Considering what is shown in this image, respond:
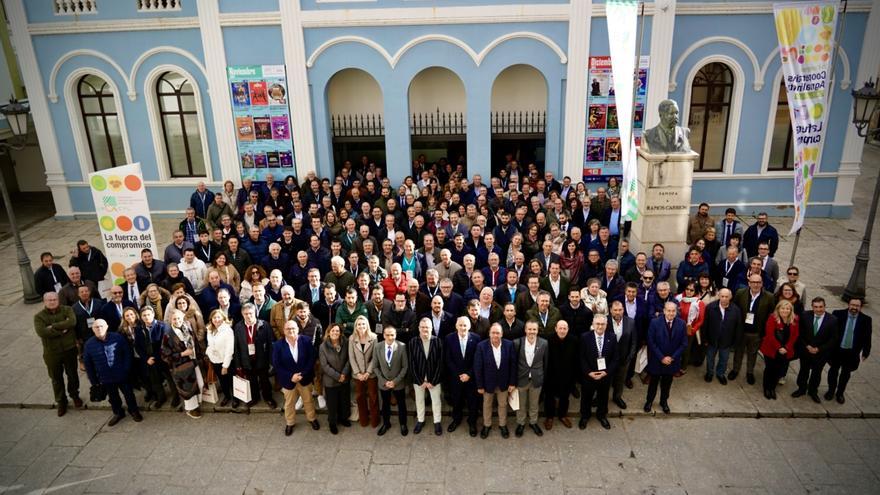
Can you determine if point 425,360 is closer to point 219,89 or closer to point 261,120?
point 261,120

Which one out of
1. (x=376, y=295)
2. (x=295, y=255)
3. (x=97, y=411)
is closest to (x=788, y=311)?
(x=376, y=295)

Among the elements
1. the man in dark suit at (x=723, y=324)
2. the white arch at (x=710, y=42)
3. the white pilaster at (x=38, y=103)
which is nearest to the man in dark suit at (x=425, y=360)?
the man in dark suit at (x=723, y=324)

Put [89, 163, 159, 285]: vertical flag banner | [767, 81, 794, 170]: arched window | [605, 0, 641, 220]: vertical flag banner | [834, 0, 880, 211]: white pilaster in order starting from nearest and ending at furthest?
[605, 0, 641, 220]: vertical flag banner < [89, 163, 159, 285]: vertical flag banner < [834, 0, 880, 211]: white pilaster < [767, 81, 794, 170]: arched window

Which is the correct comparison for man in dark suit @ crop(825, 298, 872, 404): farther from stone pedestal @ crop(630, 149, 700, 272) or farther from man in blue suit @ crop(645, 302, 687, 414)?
stone pedestal @ crop(630, 149, 700, 272)

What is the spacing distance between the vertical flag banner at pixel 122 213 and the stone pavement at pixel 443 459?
3104 millimetres

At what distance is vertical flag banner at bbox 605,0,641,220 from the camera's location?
9.23m

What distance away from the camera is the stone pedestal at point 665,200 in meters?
9.78

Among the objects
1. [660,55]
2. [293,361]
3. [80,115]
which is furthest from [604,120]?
[80,115]

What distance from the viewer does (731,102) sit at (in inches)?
594

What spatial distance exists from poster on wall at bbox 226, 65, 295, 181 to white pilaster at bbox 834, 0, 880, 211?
1350 cm

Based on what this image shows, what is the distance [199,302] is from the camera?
30.6ft

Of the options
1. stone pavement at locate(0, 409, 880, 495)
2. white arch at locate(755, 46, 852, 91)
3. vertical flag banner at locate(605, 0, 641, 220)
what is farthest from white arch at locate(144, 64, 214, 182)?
white arch at locate(755, 46, 852, 91)

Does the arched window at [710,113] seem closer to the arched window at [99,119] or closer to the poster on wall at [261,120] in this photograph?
the poster on wall at [261,120]

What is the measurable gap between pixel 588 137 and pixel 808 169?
572 cm
